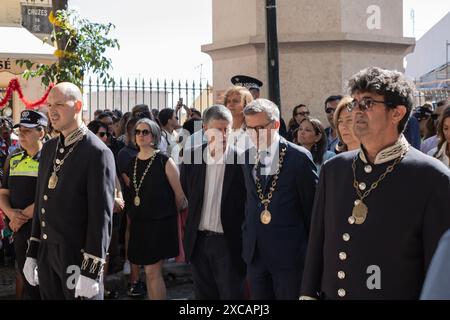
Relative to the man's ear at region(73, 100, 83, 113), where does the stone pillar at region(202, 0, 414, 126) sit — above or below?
above

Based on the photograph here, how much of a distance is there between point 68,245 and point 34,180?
1.79 metres

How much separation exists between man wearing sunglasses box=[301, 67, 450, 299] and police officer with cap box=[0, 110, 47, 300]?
11.7ft

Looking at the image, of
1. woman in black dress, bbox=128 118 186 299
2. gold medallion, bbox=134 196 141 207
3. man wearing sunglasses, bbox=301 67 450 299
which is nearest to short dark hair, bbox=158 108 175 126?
woman in black dress, bbox=128 118 186 299

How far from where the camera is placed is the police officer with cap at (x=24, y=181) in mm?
6277

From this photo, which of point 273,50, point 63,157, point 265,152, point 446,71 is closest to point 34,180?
point 63,157

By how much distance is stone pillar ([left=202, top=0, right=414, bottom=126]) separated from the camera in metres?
10.6

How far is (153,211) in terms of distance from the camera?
22.1 ft

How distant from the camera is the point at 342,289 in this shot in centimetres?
326

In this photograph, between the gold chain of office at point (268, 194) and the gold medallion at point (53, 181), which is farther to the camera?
the gold chain of office at point (268, 194)

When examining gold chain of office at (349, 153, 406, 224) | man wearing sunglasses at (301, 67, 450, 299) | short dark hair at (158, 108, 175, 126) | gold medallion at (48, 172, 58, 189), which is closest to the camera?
man wearing sunglasses at (301, 67, 450, 299)

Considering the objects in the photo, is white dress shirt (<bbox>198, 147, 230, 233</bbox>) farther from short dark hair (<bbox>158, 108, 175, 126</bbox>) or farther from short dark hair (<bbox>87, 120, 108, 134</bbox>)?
short dark hair (<bbox>158, 108, 175, 126</bbox>)

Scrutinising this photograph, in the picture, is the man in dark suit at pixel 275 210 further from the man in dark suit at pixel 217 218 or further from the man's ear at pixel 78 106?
the man's ear at pixel 78 106

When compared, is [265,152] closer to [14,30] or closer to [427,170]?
[427,170]

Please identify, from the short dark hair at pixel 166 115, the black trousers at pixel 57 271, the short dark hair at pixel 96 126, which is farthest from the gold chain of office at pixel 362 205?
the short dark hair at pixel 166 115
